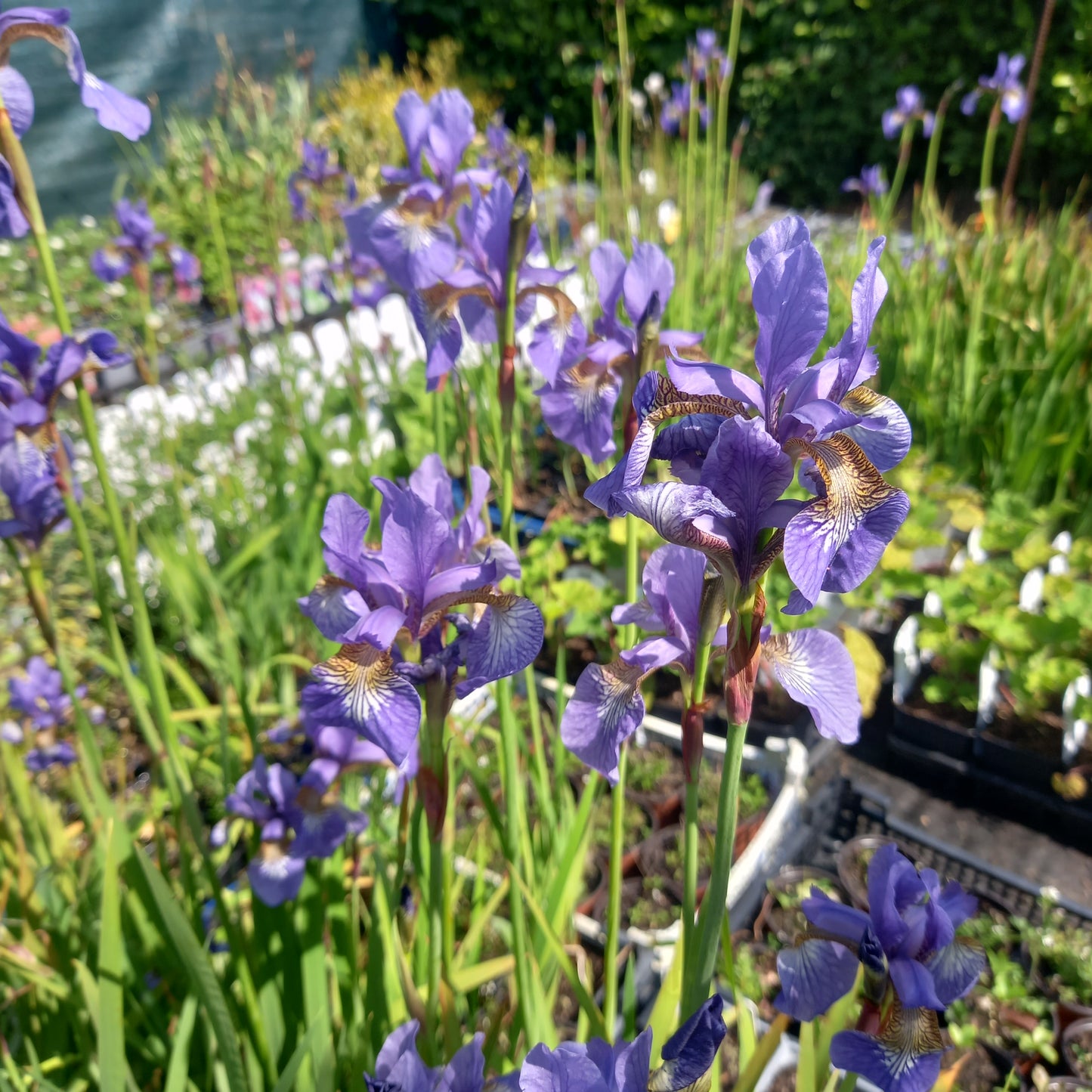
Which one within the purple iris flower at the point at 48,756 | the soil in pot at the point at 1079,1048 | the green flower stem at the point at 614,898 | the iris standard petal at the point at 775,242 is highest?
the iris standard petal at the point at 775,242

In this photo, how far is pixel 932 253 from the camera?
405 centimetres

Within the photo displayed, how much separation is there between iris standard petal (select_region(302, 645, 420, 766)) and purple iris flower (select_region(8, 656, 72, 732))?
205 centimetres

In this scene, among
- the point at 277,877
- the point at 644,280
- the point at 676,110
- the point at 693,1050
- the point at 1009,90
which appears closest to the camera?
the point at 693,1050

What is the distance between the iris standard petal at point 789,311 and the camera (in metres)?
0.70

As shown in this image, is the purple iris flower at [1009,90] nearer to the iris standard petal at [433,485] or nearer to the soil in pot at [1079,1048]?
the soil in pot at [1079,1048]

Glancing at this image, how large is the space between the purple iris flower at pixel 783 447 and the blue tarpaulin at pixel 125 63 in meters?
7.24

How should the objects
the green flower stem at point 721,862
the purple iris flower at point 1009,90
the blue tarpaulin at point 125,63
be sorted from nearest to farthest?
the green flower stem at point 721,862 → the purple iris flower at point 1009,90 → the blue tarpaulin at point 125,63

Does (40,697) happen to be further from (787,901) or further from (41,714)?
(787,901)

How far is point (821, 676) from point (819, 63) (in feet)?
30.5

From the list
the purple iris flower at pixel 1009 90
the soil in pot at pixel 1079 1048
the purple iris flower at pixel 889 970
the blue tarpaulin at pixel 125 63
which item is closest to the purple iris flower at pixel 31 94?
the purple iris flower at pixel 889 970

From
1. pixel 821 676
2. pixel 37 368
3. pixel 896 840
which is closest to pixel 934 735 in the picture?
pixel 896 840

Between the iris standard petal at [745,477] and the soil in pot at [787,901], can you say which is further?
the soil in pot at [787,901]

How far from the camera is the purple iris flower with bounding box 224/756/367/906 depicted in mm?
1396

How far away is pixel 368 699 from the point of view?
85cm
